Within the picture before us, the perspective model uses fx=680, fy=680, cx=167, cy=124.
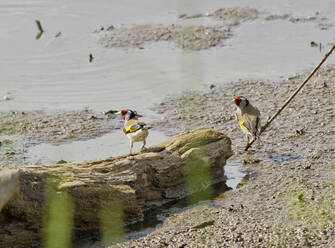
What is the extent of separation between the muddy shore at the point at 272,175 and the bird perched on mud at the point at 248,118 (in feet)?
0.85

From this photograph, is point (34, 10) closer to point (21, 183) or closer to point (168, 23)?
point (168, 23)

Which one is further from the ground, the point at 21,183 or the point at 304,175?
the point at 21,183

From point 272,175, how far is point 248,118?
1220 mm

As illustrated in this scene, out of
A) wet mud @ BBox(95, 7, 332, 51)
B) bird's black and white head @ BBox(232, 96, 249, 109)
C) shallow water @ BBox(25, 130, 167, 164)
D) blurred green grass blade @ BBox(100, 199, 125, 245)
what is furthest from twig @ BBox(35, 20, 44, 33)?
blurred green grass blade @ BBox(100, 199, 125, 245)

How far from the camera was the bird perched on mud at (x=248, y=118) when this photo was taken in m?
9.06

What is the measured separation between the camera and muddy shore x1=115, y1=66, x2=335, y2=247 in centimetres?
676

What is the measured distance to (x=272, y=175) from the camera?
8242 millimetres

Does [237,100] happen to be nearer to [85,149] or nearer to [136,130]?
[136,130]

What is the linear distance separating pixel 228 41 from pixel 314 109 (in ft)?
11.5

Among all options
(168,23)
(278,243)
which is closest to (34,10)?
(168,23)

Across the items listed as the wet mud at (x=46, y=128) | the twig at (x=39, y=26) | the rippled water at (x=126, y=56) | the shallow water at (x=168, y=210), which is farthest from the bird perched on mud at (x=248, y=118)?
the twig at (x=39, y=26)

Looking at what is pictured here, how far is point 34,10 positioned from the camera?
15195 mm

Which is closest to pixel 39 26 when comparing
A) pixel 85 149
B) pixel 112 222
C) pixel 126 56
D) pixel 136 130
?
pixel 126 56

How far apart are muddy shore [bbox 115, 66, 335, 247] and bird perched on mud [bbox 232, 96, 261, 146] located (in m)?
0.26
